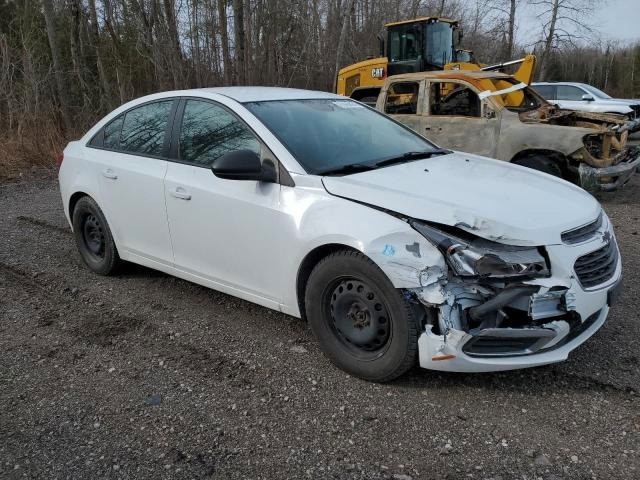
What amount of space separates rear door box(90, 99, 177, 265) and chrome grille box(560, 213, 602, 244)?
8.88 feet

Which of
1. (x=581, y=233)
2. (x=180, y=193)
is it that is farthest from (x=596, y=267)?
(x=180, y=193)

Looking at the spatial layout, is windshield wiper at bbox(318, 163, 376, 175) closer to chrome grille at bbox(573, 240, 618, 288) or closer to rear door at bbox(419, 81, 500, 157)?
chrome grille at bbox(573, 240, 618, 288)

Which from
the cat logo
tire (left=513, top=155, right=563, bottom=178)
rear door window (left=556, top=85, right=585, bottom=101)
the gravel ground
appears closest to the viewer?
the gravel ground

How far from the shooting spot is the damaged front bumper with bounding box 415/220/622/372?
275 centimetres

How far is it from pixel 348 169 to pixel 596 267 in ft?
5.00

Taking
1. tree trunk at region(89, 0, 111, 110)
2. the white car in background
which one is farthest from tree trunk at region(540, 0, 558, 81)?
tree trunk at region(89, 0, 111, 110)

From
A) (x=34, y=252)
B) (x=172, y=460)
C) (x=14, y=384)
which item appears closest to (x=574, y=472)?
(x=172, y=460)

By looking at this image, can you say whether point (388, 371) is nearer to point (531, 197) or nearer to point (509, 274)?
point (509, 274)

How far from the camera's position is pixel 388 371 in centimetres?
300

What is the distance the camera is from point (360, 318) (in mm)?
3080

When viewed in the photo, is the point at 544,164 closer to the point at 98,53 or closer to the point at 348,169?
the point at 348,169

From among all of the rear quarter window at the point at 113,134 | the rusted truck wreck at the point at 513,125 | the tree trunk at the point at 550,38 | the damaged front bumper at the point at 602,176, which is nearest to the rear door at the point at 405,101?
the rusted truck wreck at the point at 513,125

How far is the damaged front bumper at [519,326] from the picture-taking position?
108 inches

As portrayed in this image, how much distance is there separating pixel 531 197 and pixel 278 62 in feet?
59.5
